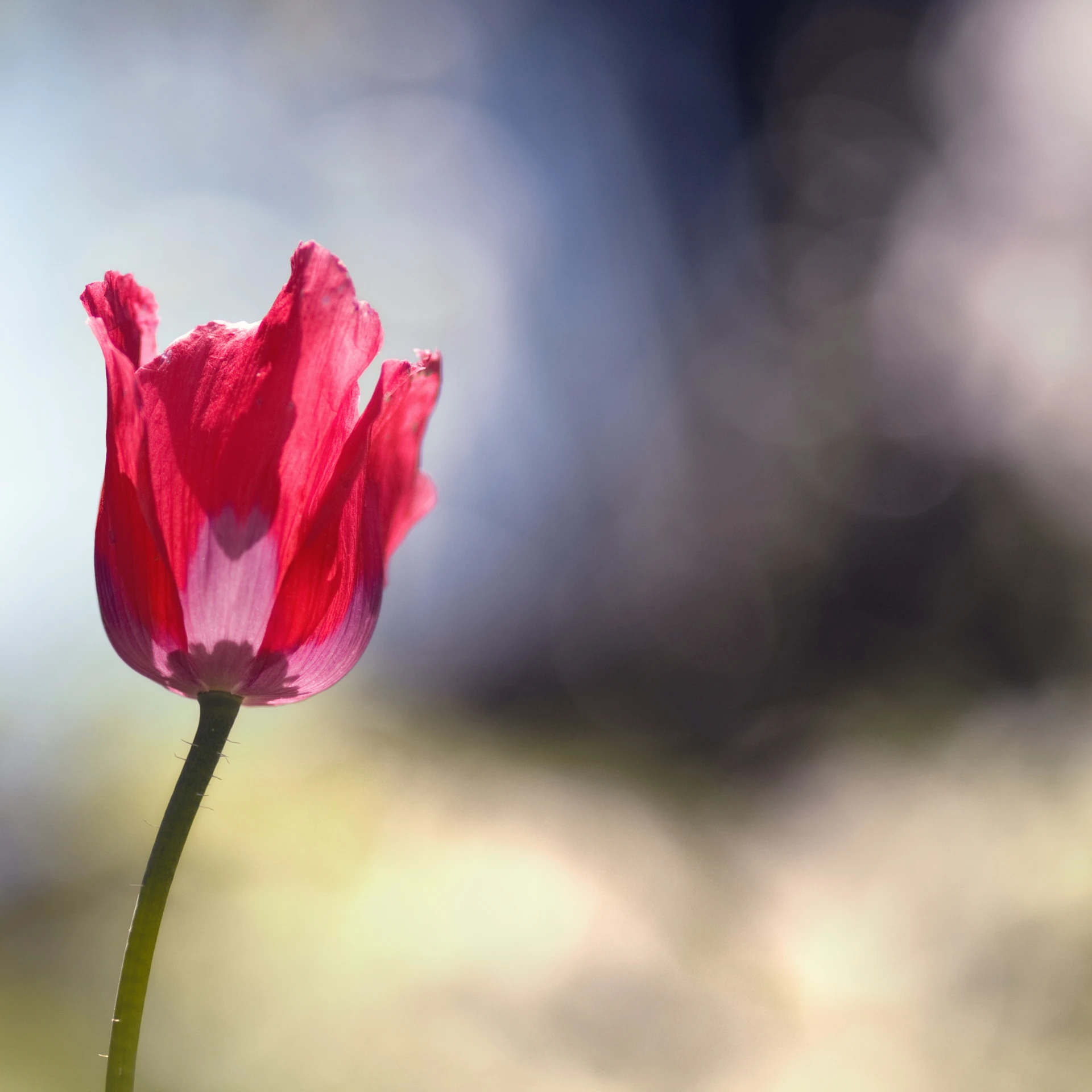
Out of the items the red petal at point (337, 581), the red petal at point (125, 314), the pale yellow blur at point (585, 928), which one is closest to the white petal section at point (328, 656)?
the red petal at point (337, 581)

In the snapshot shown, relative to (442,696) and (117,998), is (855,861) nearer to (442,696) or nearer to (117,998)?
(442,696)

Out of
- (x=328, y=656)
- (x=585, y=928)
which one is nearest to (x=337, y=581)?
(x=328, y=656)

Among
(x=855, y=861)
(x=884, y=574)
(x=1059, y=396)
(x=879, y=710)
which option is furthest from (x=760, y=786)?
(x=1059, y=396)

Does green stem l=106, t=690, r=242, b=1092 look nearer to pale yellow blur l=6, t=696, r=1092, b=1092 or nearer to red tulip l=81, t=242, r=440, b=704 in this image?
red tulip l=81, t=242, r=440, b=704

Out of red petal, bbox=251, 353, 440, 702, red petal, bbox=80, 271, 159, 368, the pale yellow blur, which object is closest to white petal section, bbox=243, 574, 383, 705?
red petal, bbox=251, 353, 440, 702

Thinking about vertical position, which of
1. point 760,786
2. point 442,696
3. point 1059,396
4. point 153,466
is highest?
point 1059,396

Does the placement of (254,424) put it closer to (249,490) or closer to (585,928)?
(249,490)

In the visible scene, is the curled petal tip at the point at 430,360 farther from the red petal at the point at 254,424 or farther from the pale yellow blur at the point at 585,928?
the pale yellow blur at the point at 585,928
